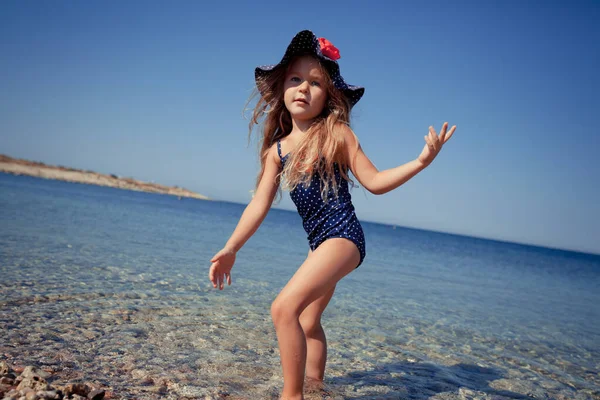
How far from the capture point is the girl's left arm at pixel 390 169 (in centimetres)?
233

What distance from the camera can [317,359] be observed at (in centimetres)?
313

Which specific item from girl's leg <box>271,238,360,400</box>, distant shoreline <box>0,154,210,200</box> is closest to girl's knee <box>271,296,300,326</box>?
girl's leg <box>271,238,360,400</box>

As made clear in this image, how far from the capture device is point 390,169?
8.36 feet

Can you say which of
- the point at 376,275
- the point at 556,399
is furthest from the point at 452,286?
the point at 556,399

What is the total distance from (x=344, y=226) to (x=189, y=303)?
3315 millimetres

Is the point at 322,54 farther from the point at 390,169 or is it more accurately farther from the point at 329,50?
the point at 390,169

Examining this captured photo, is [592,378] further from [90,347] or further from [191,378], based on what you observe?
[90,347]

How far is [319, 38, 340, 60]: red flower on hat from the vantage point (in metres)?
2.90

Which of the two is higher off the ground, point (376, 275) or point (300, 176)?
point (300, 176)

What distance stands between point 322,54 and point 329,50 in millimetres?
76

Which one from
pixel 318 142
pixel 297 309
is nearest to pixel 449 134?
pixel 318 142

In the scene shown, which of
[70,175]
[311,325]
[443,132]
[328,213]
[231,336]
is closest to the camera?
[443,132]

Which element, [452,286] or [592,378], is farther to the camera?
[452,286]

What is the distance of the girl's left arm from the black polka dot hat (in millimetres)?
339
